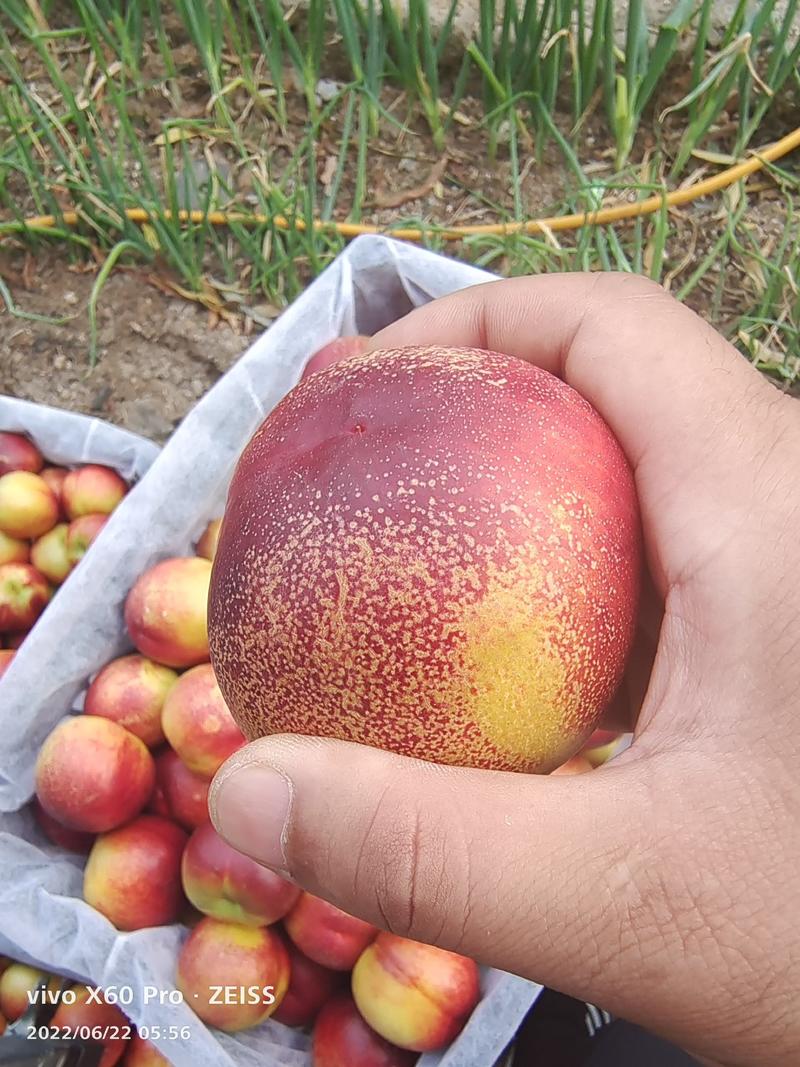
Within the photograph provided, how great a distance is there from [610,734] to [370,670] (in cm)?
67

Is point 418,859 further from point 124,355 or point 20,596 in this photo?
point 124,355

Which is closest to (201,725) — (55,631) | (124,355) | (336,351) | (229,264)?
(55,631)

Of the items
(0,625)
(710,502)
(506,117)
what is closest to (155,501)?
(0,625)

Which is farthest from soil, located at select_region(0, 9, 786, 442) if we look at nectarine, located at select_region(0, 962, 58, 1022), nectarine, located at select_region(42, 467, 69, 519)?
nectarine, located at select_region(0, 962, 58, 1022)

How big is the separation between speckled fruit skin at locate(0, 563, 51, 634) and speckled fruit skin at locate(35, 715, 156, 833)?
288 mm

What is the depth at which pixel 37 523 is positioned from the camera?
1.57 metres

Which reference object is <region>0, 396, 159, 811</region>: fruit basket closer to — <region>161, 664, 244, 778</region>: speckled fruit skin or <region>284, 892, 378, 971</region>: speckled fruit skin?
<region>161, 664, 244, 778</region>: speckled fruit skin

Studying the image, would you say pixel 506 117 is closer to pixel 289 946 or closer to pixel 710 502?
pixel 710 502

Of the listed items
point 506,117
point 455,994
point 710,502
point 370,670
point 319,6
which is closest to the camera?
point 370,670

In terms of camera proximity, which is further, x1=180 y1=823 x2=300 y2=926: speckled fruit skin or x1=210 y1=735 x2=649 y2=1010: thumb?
x1=180 y1=823 x2=300 y2=926: speckled fruit skin

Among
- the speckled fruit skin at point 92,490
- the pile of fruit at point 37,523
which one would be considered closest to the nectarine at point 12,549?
the pile of fruit at point 37,523

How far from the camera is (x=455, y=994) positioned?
1126 millimetres

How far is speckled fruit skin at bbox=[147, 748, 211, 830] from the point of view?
1314mm

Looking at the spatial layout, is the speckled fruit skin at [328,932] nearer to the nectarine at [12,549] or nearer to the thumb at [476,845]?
the thumb at [476,845]
